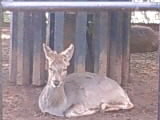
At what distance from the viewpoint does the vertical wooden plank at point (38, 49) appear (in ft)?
22.8

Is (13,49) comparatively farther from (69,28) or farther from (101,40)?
(101,40)

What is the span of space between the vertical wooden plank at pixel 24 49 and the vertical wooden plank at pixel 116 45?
3.75 feet

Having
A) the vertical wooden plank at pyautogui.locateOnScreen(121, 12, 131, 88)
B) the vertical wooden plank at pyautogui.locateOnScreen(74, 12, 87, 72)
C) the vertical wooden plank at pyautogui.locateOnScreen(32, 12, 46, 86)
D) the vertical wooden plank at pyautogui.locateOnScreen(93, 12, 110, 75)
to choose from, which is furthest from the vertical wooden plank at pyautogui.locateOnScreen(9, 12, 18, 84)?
the vertical wooden plank at pyautogui.locateOnScreen(121, 12, 131, 88)

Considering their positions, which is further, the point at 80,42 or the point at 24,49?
the point at 24,49

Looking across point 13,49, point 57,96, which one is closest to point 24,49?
point 13,49

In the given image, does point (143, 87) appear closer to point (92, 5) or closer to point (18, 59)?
point (18, 59)

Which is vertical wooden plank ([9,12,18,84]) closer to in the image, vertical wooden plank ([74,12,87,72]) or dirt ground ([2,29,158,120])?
dirt ground ([2,29,158,120])

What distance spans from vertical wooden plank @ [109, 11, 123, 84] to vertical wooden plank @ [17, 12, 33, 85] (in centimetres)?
114

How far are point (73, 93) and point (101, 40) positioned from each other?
3.91ft

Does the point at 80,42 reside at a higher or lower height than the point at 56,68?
higher

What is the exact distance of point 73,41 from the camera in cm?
706

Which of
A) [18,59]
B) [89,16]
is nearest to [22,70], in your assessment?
[18,59]

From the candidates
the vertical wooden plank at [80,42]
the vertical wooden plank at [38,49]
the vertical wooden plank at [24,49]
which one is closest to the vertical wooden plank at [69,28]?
the vertical wooden plank at [80,42]

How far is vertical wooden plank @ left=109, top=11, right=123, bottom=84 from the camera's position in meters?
7.05
